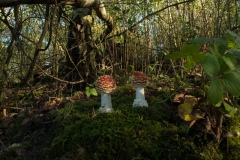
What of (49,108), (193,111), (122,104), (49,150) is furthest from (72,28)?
(193,111)

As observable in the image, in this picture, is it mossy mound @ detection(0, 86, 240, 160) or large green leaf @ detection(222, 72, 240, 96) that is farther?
mossy mound @ detection(0, 86, 240, 160)

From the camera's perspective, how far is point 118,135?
178 centimetres

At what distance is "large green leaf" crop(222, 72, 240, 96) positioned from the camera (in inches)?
42.1

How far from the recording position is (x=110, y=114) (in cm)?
204

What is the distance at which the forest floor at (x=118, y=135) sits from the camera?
5.58 ft

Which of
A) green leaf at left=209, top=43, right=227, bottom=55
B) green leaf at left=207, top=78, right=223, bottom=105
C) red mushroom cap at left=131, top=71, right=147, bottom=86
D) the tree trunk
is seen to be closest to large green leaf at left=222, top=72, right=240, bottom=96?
green leaf at left=207, top=78, right=223, bottom=105

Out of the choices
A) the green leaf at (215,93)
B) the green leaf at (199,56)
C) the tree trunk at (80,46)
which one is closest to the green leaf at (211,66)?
the green leaf at (215,93)

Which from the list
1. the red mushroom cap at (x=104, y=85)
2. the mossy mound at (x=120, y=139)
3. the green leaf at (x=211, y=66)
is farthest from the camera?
the red mushroom cap at (x=104, y=85)

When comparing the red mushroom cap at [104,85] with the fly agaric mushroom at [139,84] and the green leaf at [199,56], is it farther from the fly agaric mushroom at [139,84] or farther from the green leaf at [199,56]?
the green leaf at [199,56]

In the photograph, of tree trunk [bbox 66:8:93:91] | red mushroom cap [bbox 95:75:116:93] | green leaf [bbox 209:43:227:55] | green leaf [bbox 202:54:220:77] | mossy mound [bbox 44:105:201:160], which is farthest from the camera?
tree trunk [bbox 66:8:93:91]

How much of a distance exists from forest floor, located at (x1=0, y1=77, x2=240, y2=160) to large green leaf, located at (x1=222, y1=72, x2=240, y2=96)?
667 mm

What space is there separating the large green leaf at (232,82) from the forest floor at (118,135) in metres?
0.67

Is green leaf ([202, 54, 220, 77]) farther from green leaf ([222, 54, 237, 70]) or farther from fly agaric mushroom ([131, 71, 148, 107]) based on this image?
fly agaric mushroom ([131, 71, 148, 107])

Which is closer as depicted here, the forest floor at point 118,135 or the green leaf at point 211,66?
the green leaf at point 211,66
